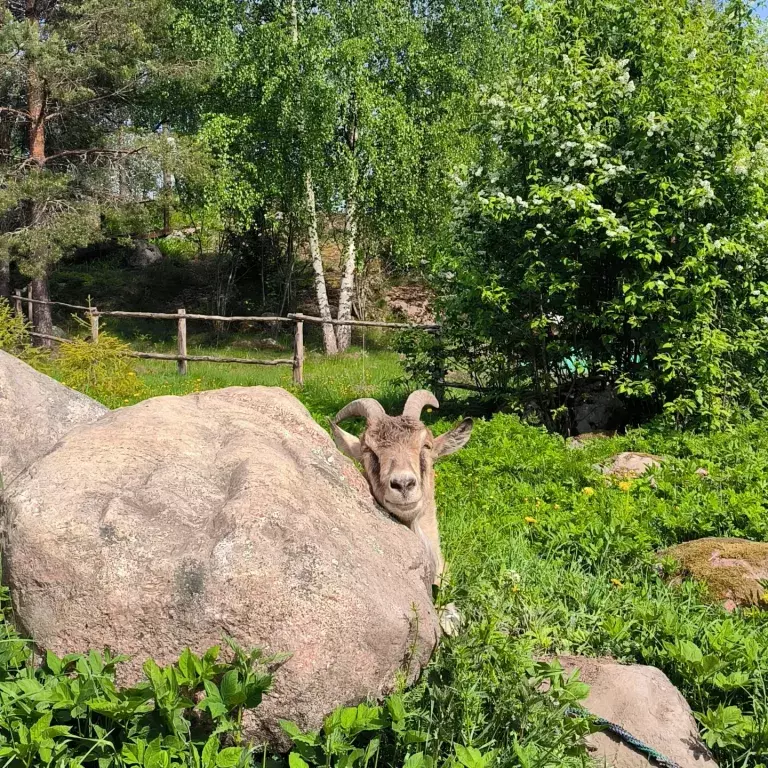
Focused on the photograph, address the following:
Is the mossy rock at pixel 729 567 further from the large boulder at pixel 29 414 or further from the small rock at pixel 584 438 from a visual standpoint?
the large boulder at pixel 29 414

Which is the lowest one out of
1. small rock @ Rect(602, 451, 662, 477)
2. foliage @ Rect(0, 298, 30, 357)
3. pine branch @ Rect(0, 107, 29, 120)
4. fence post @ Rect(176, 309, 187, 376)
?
fence post @ Rect(176, 309, 187, 376)

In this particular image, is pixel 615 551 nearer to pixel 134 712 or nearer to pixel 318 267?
pixel 134 712

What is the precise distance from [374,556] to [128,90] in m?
23.1

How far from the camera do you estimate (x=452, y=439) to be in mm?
4723

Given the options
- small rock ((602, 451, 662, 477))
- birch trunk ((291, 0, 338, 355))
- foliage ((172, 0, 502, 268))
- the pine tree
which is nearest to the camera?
small rock ((602, 451, 662, 477))

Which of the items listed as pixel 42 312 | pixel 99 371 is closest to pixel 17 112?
pixel 42 312

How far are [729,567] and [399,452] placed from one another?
2.64 metres

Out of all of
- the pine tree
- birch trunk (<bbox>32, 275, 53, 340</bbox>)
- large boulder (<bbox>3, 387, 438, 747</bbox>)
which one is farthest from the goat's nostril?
birch trunk (<bbox>32, 275, 53, 340</bbox>)

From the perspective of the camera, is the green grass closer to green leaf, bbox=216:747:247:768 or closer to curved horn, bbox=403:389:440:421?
green leaf, bbox=216:747:247:768

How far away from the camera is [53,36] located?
765 inches

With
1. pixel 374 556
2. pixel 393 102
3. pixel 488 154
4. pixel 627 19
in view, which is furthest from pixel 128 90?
pixel 374 556

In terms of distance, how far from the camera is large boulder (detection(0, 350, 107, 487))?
14.4ft

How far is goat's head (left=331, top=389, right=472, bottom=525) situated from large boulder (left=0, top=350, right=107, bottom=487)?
159 centimetres

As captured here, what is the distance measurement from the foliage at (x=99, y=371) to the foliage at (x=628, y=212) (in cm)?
580
